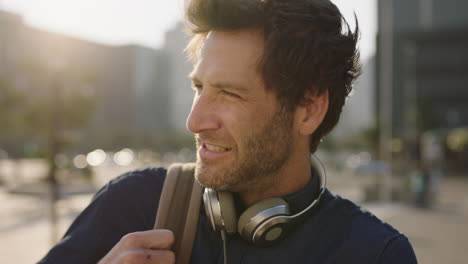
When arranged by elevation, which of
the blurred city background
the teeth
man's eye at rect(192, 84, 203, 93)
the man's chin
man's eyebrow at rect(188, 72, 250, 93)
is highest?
man's eyebrow at rect(188, 72, 250, 93)

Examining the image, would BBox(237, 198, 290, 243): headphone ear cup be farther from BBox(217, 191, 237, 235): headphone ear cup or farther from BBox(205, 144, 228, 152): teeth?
BBox(205, 144, 228, 152): teeth

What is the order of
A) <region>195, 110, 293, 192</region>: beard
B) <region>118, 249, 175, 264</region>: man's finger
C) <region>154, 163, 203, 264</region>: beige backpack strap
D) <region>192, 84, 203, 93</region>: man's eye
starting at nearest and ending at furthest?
1. <region>118, 249, 175, 264</region>: man's finger
2. <region>154, 163, 203, 264</region>: beige backpack strap
3. <region>195, 110, 293, 192</region>: beard
4. <region>192, 84, 203, 93</region>: man's eye

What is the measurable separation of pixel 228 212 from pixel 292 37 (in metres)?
0.62

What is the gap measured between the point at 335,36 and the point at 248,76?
0.38m

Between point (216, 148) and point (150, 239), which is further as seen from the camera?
point (216, 148)

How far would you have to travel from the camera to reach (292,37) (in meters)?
1.88

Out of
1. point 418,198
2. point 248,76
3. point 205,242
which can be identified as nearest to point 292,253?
point 205,242

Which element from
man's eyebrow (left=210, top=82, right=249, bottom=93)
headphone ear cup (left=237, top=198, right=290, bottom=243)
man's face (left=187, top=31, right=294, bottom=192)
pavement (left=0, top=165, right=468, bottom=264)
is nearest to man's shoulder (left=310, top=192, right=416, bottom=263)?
headphone ear cup (left=237, top=198, right=290, bottom=243)

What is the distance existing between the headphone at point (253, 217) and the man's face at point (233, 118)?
0.16ft

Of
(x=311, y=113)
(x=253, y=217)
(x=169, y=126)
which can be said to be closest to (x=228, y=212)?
(x=253, y=217)

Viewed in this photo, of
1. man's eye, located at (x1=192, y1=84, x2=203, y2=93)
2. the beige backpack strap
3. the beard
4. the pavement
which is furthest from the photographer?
the pavement

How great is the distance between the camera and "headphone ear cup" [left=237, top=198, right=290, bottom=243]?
1696 millimetres

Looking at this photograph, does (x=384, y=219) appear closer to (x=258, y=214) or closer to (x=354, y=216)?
(x=354, y=216)

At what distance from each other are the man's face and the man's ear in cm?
16
